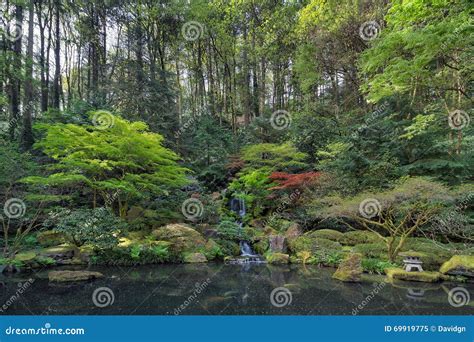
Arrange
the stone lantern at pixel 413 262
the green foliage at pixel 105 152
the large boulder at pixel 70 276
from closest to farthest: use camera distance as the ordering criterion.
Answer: the large boulder at pixel 70 276
the stone lantern at pixel 413 262
the green foliage at pixel 105 152

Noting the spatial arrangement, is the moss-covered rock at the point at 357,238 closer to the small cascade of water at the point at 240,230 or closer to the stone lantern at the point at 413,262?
the stone lantern at the point at 413,262

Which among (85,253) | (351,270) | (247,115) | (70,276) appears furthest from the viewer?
(247,115)

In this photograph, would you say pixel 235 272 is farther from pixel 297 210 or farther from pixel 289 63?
pixel 289 63

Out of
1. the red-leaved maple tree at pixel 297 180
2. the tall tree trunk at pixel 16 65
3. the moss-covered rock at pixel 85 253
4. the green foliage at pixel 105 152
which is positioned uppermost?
the tall tree trunk at pixel 16 65

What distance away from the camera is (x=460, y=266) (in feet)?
26.8

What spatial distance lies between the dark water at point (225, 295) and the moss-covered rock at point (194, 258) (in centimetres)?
140

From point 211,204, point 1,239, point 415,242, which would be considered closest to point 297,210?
point 211,204

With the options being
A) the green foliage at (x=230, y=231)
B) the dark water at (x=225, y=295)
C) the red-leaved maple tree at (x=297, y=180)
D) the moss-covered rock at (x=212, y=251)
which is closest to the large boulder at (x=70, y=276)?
the dark water at (x=225, y=295)

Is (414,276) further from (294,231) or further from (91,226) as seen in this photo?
(91,226)

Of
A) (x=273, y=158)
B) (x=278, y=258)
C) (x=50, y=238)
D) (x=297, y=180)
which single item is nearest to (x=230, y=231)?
(x=278, y=258)

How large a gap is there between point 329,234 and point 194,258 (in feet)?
16.5

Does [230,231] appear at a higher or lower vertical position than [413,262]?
higher

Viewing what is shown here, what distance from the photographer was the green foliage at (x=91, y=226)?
966 centimetres

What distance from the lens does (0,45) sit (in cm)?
1550
